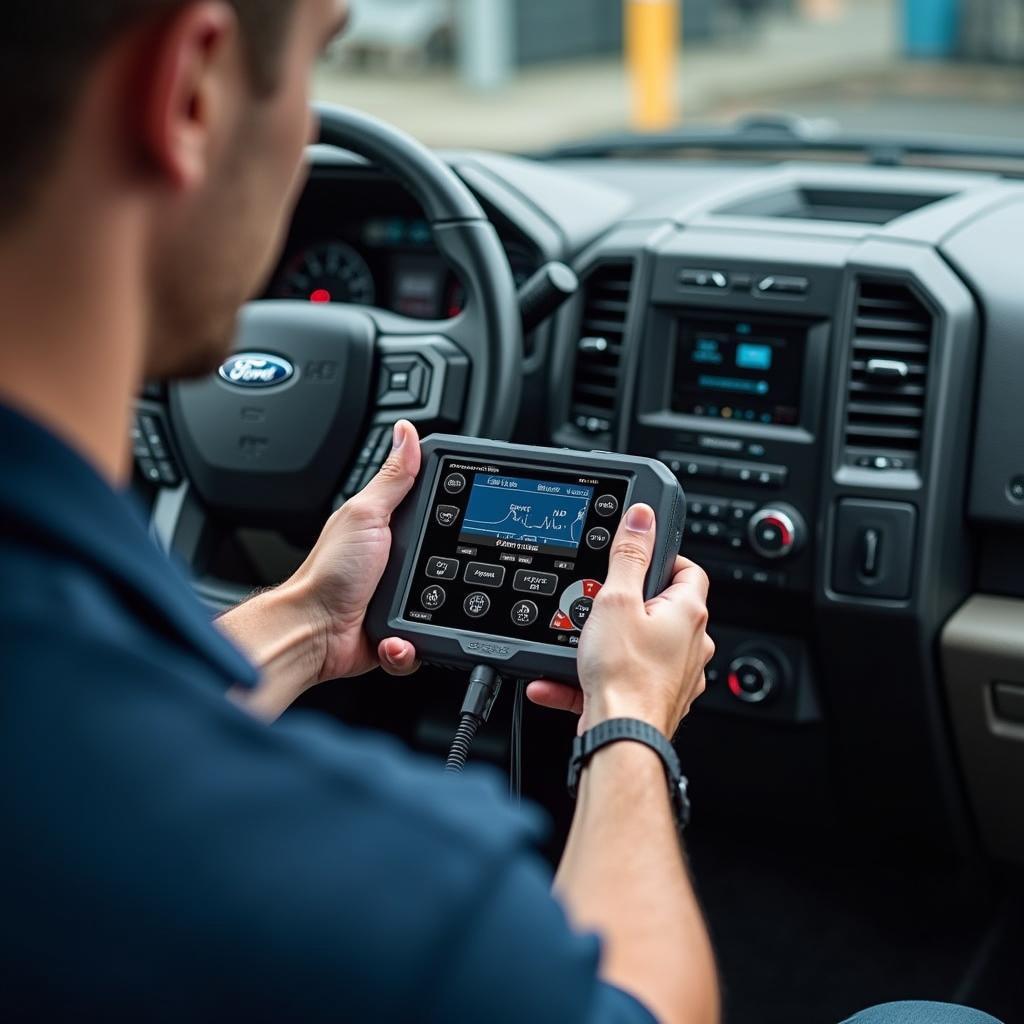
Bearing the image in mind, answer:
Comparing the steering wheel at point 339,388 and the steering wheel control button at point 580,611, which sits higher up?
the steering wheel at point 339,388

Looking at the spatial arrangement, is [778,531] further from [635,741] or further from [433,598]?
[635,741]

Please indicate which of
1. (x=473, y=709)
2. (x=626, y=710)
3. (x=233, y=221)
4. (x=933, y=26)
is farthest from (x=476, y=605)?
(x=933, y=26)

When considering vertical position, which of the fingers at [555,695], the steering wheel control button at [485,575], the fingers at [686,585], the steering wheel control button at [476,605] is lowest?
the fingers at [555,695]

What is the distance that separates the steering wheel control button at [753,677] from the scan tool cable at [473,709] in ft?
3.60

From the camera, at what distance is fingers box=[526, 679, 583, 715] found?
61.4 inches

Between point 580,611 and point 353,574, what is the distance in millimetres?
238

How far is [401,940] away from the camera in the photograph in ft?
2.60

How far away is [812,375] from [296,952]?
1.79m

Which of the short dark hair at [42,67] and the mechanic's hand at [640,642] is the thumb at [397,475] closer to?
the mechanic's hand at [640,642]

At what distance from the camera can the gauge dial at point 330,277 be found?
9.64 feet

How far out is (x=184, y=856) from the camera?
0.78 m

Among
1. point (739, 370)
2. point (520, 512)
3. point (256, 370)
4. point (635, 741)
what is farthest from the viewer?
point (739, 370)

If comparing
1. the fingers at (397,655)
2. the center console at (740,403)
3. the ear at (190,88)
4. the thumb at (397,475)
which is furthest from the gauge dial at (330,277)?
the ear at (190,88)

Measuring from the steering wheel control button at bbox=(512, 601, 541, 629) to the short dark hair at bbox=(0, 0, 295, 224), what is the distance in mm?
895
